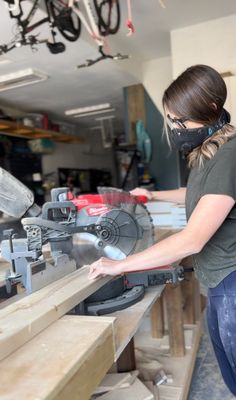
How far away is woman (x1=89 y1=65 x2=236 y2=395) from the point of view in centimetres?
101

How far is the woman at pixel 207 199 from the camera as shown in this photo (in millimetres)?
1010

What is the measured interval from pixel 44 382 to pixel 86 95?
527cm

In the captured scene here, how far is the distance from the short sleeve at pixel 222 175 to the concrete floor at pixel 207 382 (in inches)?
55.3

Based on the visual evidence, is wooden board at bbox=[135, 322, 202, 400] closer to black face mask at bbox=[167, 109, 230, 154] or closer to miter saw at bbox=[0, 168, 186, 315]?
miter saw at bbox=[0, 168, 186, 315]

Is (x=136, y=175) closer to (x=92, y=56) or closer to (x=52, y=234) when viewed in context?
(x=92, y=56)

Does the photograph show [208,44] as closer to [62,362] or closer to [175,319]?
[175,319]

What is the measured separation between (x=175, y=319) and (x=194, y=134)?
1368 mm

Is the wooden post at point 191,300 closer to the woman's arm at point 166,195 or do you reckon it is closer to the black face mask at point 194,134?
the woman's arm at point 166,195

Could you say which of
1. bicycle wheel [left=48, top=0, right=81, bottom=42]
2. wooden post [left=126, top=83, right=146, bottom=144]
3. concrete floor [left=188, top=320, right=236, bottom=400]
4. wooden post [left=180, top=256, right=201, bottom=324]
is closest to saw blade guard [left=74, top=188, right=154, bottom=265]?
concrete floor [left=188, top=320, right=236, bottom=400]

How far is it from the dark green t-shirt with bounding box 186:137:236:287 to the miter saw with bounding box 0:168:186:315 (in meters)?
0.18

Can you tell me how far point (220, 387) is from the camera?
6.59 ft

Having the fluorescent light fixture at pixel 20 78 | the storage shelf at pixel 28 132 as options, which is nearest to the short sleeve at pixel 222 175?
the fluorescent light fixture at pixel 20 78


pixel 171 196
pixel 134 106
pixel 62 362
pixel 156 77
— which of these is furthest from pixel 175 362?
pixel 134 106

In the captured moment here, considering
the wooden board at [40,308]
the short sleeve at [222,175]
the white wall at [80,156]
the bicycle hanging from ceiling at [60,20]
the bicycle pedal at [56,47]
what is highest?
the bicycle hanging from ceiling at [60,20]
